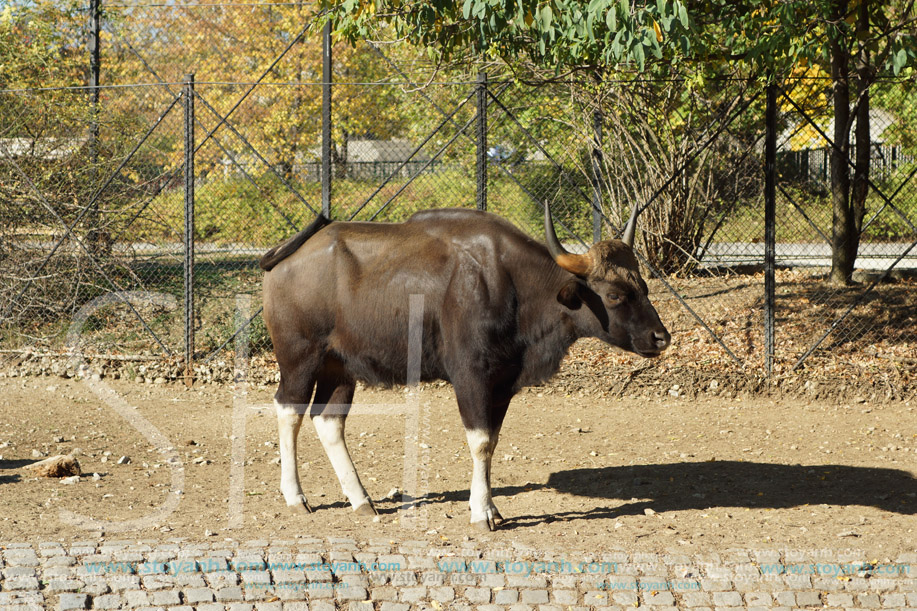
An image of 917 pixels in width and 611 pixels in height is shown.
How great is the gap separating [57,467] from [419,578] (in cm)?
326

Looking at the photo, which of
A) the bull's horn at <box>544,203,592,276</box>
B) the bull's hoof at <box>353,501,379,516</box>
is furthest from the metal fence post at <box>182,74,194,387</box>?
the bull's horn at <box>544,203,592,276</box>

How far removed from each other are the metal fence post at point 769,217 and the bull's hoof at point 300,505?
17.1ft

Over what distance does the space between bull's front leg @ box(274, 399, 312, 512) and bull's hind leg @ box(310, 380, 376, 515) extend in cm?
16

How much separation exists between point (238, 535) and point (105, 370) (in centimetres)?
531

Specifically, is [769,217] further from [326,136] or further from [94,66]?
[94,66]

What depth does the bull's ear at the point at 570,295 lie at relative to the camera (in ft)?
18.5

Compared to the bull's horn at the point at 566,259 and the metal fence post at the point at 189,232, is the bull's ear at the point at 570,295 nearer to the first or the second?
the bull's horn at the point at 566,259

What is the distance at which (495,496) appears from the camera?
6359 mm

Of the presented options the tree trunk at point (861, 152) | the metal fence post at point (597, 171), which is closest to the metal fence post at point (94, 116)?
the metal fence post at point (597, 171)

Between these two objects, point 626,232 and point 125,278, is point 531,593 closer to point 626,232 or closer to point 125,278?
point 626,232

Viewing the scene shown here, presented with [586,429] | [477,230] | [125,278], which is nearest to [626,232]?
[477,230]

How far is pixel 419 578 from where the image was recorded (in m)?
4.77

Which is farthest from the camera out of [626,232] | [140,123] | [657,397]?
[140,123]

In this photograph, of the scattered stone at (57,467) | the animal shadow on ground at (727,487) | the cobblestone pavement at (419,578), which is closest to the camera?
the cobblestone pavement at (419,578)
